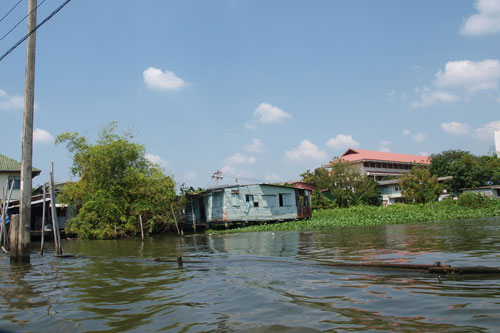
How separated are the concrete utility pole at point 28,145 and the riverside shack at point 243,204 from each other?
2026 centimetres

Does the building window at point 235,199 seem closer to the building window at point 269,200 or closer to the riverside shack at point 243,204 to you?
the riverside shack at point 243,204

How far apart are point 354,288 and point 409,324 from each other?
6.25 ft

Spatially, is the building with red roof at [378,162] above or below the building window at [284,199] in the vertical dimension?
above

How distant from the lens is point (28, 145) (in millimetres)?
10977

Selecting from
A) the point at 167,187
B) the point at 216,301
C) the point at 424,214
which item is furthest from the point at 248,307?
the point at 424,214

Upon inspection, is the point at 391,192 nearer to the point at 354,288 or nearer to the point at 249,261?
the point at 249,261

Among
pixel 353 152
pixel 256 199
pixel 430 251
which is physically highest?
pixel 353 152

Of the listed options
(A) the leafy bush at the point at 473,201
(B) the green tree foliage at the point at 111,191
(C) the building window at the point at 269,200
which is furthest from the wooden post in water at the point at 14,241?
(A) the leafy bush at the point at 473,201

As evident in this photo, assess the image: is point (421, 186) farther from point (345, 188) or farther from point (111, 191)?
point (111, 191)

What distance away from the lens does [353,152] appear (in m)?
58.6

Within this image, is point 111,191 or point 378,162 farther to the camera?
point 378,162

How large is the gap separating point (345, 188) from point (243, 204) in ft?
54.0

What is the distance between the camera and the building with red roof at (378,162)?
53.2 m

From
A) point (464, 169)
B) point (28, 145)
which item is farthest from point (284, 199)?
point (464, 169)
